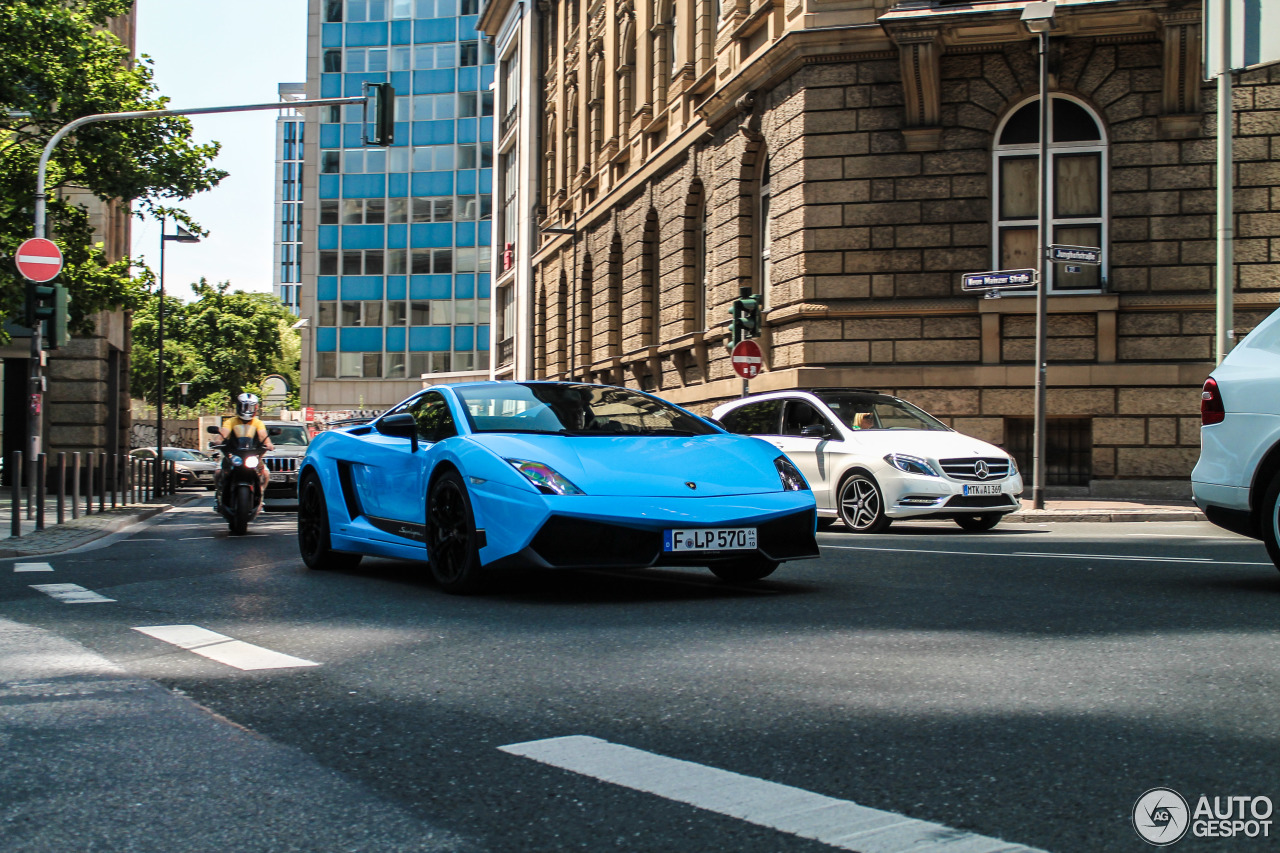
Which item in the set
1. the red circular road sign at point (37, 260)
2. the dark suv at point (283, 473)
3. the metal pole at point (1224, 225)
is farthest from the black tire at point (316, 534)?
the dark suv at point (283, 473)

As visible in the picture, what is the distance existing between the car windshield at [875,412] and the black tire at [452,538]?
25.2ft

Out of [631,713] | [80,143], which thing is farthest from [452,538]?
[80,143]

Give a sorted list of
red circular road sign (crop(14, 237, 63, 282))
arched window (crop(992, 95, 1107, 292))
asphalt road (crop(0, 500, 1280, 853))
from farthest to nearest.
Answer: arched window (crop(992, 95, 1107, 292)), red circular road sign (crop(14, 237, 63, 282)), asphalt road (crop(0, 500, 1280, 853))

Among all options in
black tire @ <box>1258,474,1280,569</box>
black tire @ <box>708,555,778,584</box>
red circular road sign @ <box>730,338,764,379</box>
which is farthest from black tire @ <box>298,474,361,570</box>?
red circular road sign @ <box>730,338,764,379</box>

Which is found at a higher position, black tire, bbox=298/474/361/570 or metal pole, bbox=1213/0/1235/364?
metal pole, bbox=1213/0/1235/364

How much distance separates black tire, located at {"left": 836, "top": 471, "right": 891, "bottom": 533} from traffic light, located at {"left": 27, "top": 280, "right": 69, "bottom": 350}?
342 inches

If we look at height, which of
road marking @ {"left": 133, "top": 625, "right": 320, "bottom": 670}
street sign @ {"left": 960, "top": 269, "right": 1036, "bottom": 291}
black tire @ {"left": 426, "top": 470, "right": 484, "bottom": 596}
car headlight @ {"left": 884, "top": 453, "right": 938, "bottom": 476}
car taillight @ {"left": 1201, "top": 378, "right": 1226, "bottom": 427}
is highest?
street sign @ {"left": 960, "top": 269, "right": 1036, "bottom": 291}

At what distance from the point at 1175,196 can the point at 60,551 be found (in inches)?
688

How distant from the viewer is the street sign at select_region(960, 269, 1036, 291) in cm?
1900

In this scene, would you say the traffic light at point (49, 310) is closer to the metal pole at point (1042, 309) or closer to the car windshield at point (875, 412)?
the car windshield at point (875, 412)

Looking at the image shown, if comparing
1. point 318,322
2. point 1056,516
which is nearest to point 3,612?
point 1056,516

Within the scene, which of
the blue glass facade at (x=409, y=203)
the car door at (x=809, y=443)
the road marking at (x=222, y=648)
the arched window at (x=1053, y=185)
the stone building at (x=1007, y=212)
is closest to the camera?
the road marking at (x=222, y=648)

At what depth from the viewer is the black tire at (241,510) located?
15055 mm

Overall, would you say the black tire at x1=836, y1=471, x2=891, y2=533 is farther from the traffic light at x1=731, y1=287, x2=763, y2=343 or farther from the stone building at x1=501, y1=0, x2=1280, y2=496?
the stone building at x1=501, y1=0, x2=1280, y2=496
